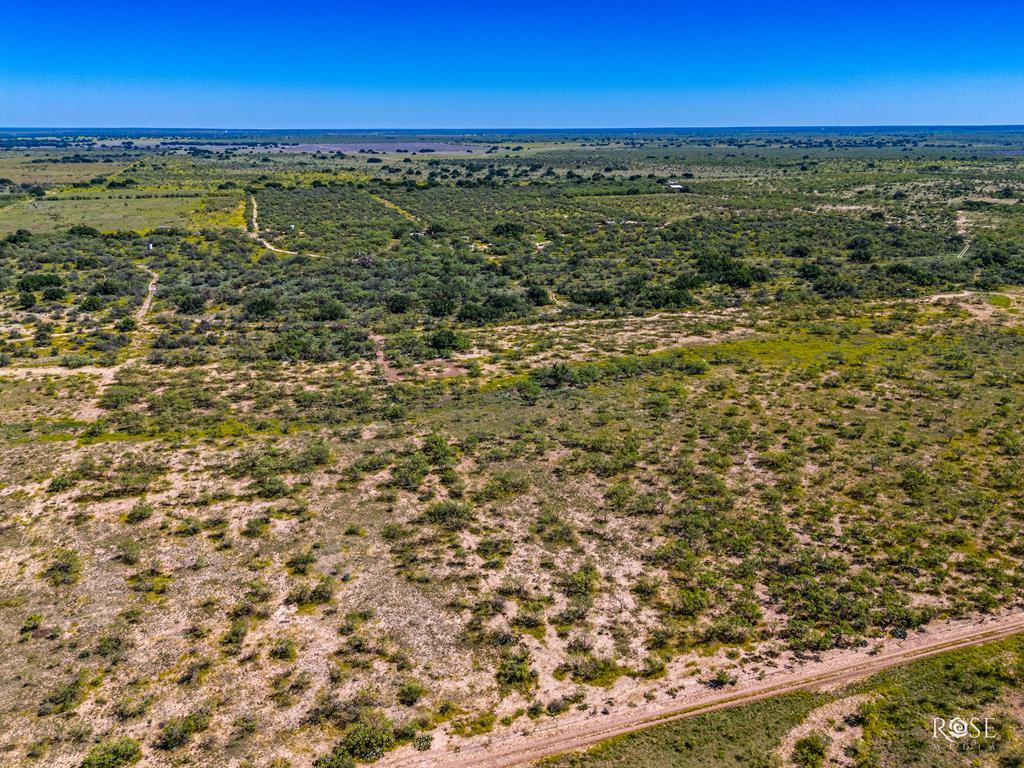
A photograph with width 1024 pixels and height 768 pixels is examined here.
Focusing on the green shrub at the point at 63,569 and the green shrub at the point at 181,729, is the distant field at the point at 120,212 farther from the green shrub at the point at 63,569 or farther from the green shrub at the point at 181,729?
the green shrub at the point at 181,729

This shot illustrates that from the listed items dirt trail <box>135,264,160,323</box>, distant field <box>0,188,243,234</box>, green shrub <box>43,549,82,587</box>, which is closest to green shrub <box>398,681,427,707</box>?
green shrub <box>43,549,82,587</box>

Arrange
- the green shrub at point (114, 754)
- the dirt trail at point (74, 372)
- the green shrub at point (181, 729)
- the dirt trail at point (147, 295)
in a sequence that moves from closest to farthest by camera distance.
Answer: the green shrub at point (114, 754) < the green shrub at point (181, 729) < the dirt trail at point (74, 372) < the dirt trail at point (147, 295)

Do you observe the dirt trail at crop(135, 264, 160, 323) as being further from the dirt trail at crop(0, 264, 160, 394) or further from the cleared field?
the cleared field

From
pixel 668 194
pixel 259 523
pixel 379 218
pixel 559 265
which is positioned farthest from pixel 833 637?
pixel 668 194

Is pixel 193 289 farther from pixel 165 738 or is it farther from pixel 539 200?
pixel 539 200

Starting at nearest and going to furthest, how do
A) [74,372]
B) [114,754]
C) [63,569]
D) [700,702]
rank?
[114,754], [700,702], [63,569], [74,372]

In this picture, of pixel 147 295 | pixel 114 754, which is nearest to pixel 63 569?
pixel 114 754

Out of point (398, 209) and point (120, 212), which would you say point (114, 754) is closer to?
point (398, 209)

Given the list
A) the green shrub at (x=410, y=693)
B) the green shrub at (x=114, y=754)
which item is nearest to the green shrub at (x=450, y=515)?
the green shrub at (x=410, y=693)
